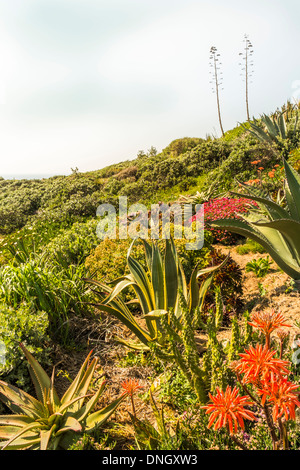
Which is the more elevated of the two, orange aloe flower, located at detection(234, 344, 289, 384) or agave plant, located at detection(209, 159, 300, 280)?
agave plant, located at detection(209, 159, 300, 280)

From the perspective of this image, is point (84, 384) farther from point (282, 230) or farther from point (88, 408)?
point (282, 230)

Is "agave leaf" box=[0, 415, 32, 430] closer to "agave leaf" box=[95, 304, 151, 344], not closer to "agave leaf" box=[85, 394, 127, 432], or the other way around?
"agave leaf" box=[85, 394, 127, 432]

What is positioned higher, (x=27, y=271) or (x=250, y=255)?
(x=27, y=271)

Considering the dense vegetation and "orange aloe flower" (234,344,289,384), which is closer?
"orange aloe flower" (234,344,289,384)

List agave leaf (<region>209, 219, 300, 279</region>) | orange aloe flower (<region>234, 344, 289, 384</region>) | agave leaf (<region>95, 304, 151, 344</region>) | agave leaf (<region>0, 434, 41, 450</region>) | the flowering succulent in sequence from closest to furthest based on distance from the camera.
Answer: orange aloe flower (<region>234, 344, 289, 384</region>), agave leaf (<region>0, 434, 41, 450</region>), agave leaf (<region>95, 304, 151, 344</region>), agave leaf (<region>209, 219, 300, 279</region>), the flowering succulent

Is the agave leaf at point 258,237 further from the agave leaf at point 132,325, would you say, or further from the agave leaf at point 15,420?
the agave leaf at point 15,420

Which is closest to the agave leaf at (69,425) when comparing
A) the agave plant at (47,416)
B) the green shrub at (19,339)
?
the agave plant at (47,416)

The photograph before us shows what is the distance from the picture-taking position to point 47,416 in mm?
1896

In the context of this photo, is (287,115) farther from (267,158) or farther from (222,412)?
(222,412)

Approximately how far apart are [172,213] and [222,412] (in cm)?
641

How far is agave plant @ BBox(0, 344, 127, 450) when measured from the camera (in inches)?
70.4

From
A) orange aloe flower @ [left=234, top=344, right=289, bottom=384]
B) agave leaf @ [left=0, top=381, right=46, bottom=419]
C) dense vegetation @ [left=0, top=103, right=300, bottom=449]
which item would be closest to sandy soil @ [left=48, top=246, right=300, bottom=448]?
dense vegetation @ [left=0, top=103, right=300, bottom=449]

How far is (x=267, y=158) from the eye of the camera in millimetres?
10258
